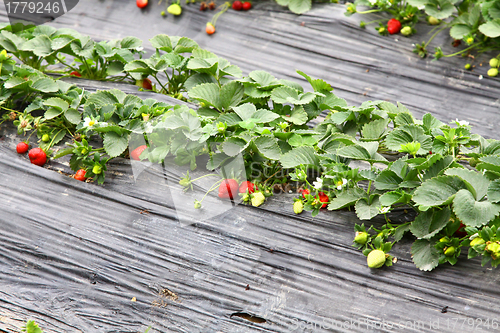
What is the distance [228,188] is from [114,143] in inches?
23.8

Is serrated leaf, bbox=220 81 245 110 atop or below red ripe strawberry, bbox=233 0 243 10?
atop

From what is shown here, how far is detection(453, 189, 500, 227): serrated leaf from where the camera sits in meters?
1.23

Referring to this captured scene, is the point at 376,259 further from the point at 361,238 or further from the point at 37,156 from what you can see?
the point at 37,156

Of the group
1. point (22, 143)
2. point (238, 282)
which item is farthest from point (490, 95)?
point (22, 143)

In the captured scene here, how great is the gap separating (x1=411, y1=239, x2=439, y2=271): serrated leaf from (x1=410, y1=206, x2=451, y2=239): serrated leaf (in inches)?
1.7

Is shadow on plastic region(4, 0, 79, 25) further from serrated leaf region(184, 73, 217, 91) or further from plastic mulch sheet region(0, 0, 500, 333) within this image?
serrated leaf region(184, 73, 217, 91)

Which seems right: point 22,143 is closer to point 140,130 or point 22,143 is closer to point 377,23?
point 140,130

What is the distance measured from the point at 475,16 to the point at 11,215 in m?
3.09

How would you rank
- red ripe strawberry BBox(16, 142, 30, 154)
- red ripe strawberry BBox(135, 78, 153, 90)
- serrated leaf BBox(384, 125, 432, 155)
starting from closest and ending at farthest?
serrated leaf BBox(384, 125, 432, 155), red ripe strawberry BBox(16, 142, 30, 154), red ripe strawberry BBox(135, 78, 153, 90)

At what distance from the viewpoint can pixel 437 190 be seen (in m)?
1.33

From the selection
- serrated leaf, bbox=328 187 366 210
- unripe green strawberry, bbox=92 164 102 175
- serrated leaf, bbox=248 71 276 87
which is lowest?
unripe green strawberry, bbox=92 164 102 175

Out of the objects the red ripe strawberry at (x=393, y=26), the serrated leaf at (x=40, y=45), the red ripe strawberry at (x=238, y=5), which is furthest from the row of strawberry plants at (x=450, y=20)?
the serrated leaf at (x=40, y=45)

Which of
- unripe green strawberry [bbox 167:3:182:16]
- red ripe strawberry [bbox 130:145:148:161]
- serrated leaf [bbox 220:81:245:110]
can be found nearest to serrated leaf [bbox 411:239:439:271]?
serrated leaf [bbox 220:81:245:110]

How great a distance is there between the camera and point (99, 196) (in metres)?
1.85
